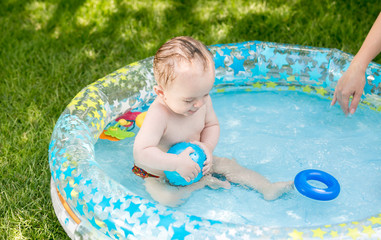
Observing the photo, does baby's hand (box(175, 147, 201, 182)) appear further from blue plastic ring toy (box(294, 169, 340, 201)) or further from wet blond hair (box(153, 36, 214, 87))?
blue plastic ring toy (box(294, 169, 340, 201))

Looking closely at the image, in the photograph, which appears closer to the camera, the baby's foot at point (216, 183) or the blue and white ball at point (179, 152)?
the blue and white ball at point (179, 152)

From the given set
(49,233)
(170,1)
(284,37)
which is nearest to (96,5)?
(170,1)

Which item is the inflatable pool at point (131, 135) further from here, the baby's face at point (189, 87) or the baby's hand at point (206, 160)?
the baby's face at point (189, 87)

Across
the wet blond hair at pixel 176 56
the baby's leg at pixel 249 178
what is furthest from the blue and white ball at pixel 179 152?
the wet blond hair at pixel 176 56

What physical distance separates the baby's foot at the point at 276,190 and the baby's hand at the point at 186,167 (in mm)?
453

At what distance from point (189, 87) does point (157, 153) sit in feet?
1.22

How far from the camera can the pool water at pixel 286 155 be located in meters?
2.29

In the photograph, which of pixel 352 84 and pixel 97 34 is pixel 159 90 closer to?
pixel 352 84

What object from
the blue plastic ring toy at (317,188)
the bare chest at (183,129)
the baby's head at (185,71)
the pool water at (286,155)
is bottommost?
the pool water at (286,155)

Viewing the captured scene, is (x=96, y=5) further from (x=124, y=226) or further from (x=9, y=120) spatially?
(x=124, y=226)

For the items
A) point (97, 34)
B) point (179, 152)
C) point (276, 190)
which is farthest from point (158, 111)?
point (97, 34)

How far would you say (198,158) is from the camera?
2.19m

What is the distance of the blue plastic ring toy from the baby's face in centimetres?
68

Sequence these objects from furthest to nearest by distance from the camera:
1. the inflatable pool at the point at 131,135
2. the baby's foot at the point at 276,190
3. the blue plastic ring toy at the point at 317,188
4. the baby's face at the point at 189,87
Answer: the baby's foot at the point at 276,190, the blue plastic ring toy at the point at 317,188, the baby's face at the point at 189,87, the inflatable pool at the point at 131,135
